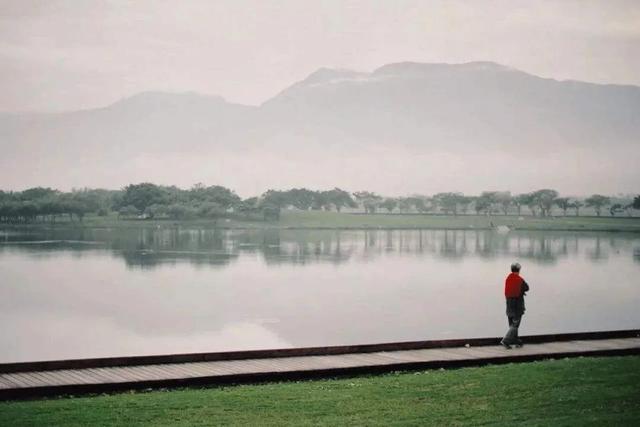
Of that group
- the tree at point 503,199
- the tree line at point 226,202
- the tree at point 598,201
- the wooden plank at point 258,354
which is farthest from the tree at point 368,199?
the wooden plank at point 258,354

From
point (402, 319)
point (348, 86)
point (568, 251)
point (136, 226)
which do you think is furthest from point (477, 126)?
point (402, 319)

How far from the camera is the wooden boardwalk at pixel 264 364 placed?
29.5 feet

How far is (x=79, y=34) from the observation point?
1617 inches

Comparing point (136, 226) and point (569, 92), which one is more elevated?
point (569, 92)

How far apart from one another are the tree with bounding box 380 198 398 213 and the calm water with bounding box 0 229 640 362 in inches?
1258

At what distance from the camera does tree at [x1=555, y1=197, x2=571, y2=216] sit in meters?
66.8

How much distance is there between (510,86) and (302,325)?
2252 inches

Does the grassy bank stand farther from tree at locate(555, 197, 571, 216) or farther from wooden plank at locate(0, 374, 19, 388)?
wooden plank at locate(0, 374, 19, 388)

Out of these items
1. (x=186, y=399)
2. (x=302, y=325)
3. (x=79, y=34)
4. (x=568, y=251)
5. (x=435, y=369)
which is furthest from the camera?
(x=568, y=251)

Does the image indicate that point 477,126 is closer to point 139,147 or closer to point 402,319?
point 139,147

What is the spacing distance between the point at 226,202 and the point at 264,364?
51.8 m

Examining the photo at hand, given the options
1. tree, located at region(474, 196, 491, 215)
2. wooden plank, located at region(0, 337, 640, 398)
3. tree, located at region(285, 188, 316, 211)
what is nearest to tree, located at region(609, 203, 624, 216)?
tree, located at region(474, 196, 491, 215)

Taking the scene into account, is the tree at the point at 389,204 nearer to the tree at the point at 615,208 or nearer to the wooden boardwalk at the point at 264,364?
the tree at the point at 615,208

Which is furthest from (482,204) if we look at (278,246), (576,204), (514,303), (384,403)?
(384,403)
